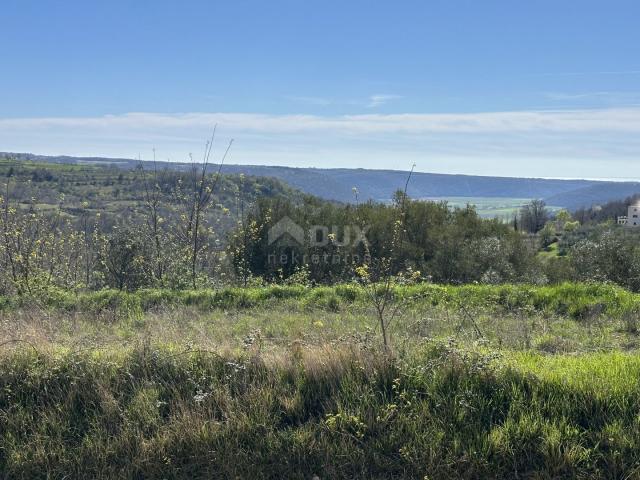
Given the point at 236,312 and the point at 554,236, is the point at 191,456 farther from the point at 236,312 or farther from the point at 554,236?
the point at 554,236

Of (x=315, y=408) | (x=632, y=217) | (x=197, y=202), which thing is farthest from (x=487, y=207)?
(x=315, y=408)

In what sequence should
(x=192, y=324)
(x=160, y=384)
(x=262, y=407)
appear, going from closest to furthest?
(x=262, y=407), (x=160, y=384), (x=192, y=324)

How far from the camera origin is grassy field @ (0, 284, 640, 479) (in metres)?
3.35

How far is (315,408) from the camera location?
3865mm

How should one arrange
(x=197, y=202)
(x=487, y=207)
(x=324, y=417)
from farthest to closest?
(x=487, y=207), (x=197, y=202), (x=324, y=417)

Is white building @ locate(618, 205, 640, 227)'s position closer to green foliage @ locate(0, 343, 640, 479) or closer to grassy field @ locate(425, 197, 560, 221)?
grassy field @ locate(425, 197, 560, 221)

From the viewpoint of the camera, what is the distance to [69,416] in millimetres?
3920

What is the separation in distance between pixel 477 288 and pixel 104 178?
68.1m

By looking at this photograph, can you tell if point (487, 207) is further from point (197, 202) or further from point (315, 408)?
point (315, 408)

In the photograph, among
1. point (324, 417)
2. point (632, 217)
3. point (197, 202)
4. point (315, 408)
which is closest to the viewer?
point (324, 417)

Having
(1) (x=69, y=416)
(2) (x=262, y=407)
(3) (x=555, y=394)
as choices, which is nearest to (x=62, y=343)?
(1) (x=69, y=416)

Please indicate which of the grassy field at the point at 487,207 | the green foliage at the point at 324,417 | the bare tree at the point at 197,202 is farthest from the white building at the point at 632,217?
the green foliage at the point at 324,417

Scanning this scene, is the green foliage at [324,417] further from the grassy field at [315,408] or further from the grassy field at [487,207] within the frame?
the grassy field at [487,207]

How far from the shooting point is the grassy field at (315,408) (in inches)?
132
